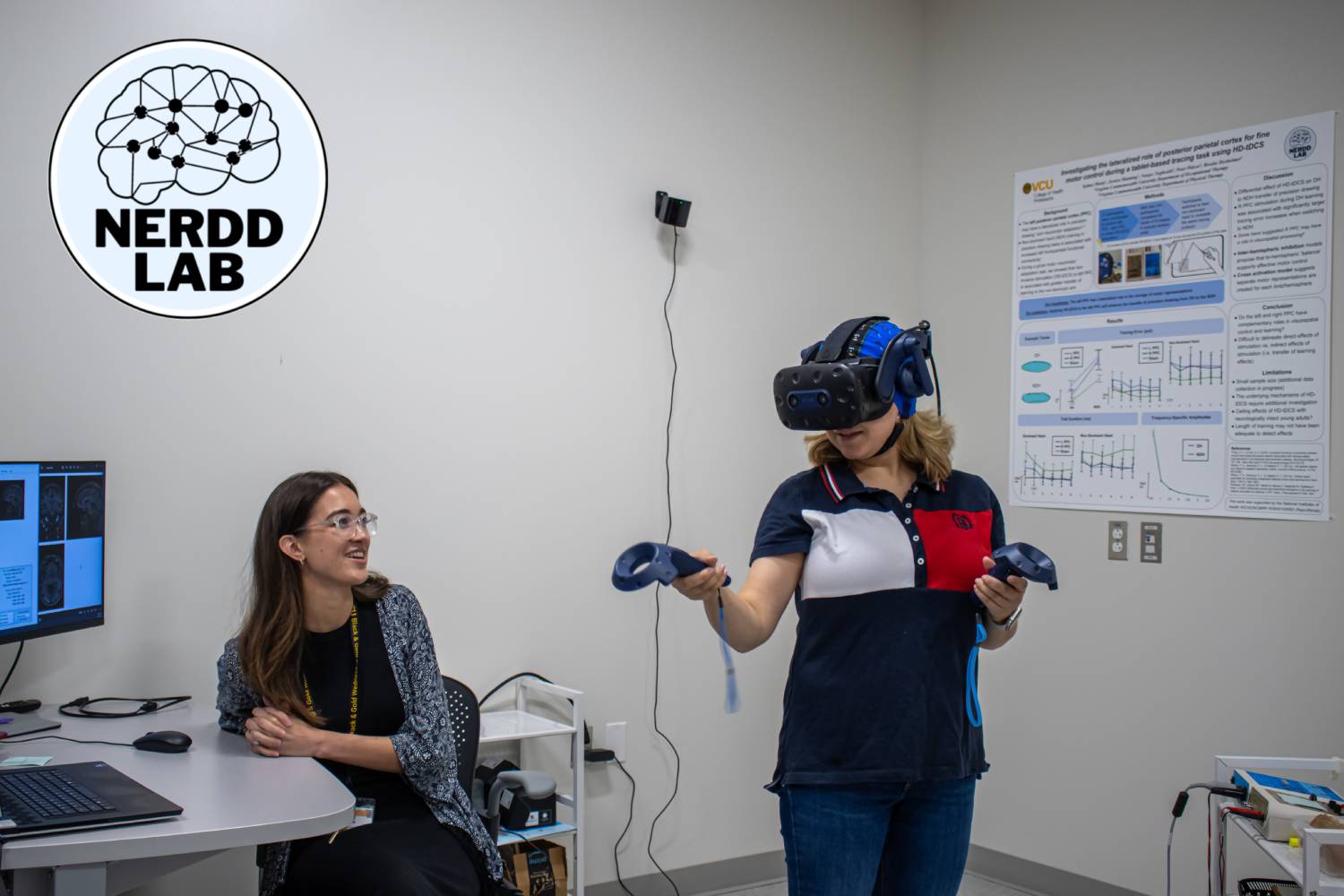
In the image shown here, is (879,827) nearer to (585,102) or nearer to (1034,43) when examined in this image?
(585,102)

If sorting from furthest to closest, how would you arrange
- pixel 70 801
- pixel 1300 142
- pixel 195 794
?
1. pixel 1300 142
2. pixel 195 794
3. pixel 70 801

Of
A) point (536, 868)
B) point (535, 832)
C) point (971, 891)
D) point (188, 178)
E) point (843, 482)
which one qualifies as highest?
point (188, 178)

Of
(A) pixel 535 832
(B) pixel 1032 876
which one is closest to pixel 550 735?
(A) pixel 535 832

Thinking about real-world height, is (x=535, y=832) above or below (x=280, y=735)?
below

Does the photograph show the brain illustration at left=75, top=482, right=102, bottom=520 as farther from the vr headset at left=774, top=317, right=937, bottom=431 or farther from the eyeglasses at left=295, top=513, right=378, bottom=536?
the vr headset at left=774, top=317, right=937, bottom=431

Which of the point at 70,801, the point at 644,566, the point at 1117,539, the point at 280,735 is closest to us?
the point at 644,566

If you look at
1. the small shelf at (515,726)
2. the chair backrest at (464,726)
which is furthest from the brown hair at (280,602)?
the small shelf at (515,726)

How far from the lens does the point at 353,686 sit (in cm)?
217

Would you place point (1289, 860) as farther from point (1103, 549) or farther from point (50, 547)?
point (50, 547)

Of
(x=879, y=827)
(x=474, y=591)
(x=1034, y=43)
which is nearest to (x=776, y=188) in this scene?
(x=1034, y=43)

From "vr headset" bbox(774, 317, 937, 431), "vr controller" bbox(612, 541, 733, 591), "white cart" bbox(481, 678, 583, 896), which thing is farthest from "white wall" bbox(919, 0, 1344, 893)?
"vr controller" bbox(612, 541, 733, 591)

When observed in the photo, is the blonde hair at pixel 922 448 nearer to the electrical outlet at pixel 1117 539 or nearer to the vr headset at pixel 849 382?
the vr headset at pixel 849 382

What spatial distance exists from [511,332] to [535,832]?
1.35 meters

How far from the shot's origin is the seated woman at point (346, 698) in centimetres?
197
